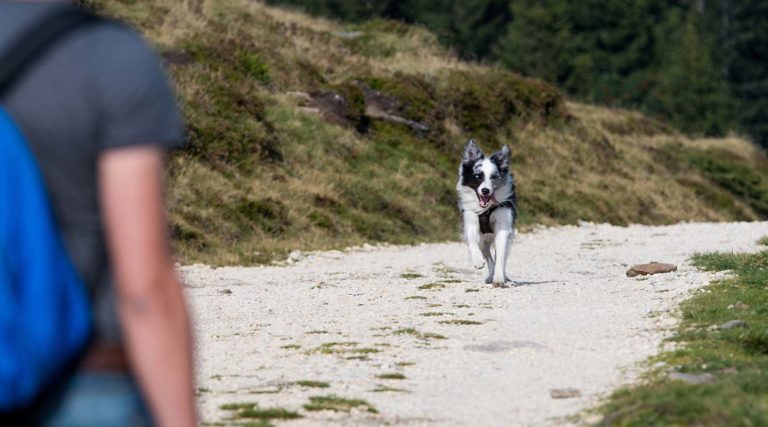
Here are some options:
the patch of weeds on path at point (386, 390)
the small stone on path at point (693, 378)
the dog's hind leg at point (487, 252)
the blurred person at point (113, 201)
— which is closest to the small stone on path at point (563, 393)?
the small stone on path at point (693, 378)

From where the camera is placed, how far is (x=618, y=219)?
3578 cm

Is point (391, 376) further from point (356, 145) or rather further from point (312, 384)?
point (356, 145)

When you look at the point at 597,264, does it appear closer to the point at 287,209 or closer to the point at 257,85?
the point at 287,209

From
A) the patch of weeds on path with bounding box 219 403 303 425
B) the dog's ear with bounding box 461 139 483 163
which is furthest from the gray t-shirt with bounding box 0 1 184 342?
the dog's ear with bounding box 461 139 483 163

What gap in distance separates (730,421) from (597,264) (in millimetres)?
13533

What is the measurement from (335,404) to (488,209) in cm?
837

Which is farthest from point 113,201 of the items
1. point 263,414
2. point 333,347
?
point 333,347

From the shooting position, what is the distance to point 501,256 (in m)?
15.0

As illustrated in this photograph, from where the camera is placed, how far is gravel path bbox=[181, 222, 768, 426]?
735 cm

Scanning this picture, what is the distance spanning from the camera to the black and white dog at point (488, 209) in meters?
15.2

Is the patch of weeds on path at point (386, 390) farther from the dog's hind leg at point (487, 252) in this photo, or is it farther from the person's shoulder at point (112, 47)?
the dog's hind leg at point (487, 252)

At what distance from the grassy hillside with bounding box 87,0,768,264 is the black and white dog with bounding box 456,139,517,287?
192 inches

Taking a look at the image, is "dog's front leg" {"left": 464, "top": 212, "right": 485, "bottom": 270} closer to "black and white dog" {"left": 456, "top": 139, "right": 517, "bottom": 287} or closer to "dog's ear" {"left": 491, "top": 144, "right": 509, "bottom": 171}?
"black and white dog" {"left": 456, "top": 139, "right": 517, "bottom": 287}

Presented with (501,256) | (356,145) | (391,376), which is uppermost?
(391,376)
